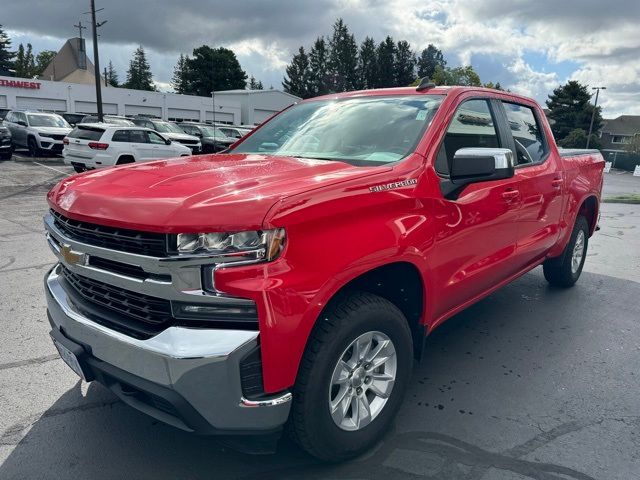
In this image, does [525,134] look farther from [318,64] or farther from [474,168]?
[318,64]

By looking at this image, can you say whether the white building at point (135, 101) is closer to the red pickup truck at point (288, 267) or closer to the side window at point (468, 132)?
the side window at point (468, 132)

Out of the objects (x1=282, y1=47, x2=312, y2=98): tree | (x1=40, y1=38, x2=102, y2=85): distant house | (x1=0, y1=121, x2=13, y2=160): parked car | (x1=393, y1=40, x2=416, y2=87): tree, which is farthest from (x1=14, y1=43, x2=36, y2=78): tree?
(x1=0, y1=121, x2=13, y2=160): parked car

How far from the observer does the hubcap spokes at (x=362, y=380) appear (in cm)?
239

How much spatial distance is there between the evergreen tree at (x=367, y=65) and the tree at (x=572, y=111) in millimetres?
28929

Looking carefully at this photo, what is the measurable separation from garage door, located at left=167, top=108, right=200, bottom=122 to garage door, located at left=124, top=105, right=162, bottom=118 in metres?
1.27

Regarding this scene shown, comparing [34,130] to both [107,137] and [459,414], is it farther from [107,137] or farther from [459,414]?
[459,414]

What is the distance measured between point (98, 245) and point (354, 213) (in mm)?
1125

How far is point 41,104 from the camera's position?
41281mm

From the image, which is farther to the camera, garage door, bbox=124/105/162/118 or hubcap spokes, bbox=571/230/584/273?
garage door, bbox=124/105/162/118

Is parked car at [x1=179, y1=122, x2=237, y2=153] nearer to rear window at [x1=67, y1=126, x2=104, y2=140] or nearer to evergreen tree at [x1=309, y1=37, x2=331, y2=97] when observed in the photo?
rear window at [x1=67, y1=126, x2=104, y2=140]

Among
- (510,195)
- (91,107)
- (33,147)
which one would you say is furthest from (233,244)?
(91,107)

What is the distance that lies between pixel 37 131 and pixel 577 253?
18.8 meters

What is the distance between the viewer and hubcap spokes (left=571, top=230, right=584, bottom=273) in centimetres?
533

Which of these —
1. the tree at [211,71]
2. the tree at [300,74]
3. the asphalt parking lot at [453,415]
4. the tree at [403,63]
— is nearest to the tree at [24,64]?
the tree at [211,71]
